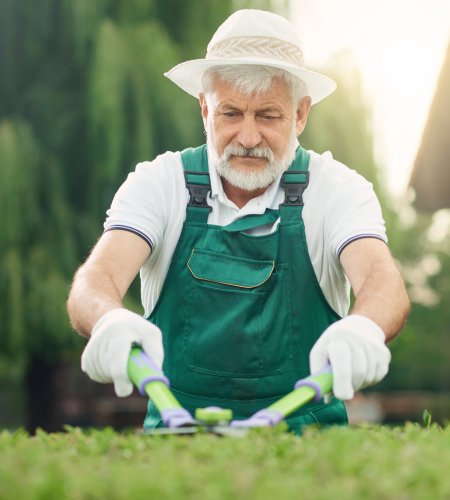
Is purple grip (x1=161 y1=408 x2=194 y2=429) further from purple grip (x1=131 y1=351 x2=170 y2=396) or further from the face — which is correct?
the face

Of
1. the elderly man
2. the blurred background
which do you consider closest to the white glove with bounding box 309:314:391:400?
the elderly man

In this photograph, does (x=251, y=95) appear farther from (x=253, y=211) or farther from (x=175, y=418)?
(x=175, y=418)

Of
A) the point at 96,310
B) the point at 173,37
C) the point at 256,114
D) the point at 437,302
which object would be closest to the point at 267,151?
the point at 256,114

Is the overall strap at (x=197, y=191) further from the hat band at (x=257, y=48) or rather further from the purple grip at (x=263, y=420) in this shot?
the purple grip at (x=263, y=420)

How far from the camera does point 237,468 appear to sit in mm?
1406

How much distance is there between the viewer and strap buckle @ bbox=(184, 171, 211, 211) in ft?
10.4

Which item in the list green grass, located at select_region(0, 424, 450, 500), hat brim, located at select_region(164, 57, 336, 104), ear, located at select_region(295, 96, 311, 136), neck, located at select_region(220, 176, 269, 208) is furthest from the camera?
ear, located at select_region(295, 96, 311, 136)

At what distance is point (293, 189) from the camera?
317 centimetres

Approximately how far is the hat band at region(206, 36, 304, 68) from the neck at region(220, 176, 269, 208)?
0.52 metres

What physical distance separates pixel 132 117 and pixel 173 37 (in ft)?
4.75

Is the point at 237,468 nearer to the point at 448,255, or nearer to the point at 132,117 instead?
the point at 132,117

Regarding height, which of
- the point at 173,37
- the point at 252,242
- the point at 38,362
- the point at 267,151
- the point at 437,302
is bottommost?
the point at 437,302

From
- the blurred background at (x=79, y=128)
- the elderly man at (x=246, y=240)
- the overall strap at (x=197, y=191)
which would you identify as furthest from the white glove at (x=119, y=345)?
the blurred background at (x=79, y=128)

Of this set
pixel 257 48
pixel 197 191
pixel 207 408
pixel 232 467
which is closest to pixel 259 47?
pixel 257 48
